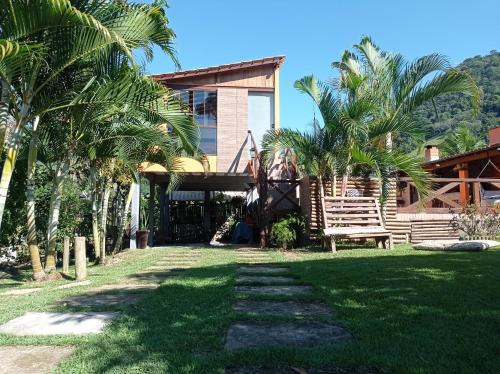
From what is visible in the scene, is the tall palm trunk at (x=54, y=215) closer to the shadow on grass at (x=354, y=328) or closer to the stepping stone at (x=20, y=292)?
the stepping stone at (x=20, y=292)

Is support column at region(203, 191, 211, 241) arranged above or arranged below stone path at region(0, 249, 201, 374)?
above

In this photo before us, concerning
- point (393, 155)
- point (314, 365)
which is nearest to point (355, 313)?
point (314, 365)

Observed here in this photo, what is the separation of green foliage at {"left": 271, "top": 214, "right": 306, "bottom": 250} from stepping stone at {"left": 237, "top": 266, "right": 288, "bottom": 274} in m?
3.47

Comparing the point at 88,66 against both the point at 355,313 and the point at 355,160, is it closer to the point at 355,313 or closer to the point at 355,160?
the point at 355,313

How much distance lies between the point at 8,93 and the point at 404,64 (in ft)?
28.3

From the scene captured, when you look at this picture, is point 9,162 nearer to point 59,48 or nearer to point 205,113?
point 59,48

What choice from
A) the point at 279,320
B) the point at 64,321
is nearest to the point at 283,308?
the point at 279,320

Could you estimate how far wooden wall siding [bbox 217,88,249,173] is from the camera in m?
13.5

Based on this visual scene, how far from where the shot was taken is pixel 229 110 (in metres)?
13.9

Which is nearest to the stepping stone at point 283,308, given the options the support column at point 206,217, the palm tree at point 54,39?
the palm tree at point 54,39

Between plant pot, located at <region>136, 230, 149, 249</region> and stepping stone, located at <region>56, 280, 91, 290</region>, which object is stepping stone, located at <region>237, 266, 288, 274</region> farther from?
plant pot, located at <region>136, 230, 149, 249</region>

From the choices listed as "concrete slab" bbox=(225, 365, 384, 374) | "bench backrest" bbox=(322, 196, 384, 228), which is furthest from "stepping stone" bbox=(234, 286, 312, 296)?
"bench backrest" bbox=(322, 196, 384, 228)

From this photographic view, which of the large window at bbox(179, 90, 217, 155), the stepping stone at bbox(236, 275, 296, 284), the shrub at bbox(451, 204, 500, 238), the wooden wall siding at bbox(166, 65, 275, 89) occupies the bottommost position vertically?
the stepping stone at bbox(236, 275, 296, 284)

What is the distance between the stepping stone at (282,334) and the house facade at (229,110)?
9.76m
